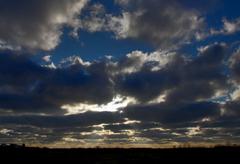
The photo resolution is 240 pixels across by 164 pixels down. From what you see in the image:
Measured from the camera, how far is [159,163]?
361ft

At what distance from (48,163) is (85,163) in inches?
387

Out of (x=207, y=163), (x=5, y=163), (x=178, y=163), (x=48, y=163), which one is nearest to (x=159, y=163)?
(x=178, y=163)

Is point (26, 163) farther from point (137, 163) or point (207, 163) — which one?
point (207, 163)

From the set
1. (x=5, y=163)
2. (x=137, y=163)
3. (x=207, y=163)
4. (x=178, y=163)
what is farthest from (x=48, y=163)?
(x=207, y=163)

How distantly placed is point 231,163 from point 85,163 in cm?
3791

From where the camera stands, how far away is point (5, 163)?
11038cm

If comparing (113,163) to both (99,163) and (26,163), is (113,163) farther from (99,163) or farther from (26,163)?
(26,163)

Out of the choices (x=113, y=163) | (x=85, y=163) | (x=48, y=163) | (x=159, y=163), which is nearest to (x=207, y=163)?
(x=159, y=163)

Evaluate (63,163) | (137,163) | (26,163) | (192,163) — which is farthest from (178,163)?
(26,163)

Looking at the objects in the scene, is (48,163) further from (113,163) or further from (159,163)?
(159,163)

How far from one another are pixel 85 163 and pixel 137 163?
13.8m

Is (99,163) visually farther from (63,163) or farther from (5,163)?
(5,163)

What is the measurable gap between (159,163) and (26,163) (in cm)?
3527

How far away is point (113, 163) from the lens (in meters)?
110
